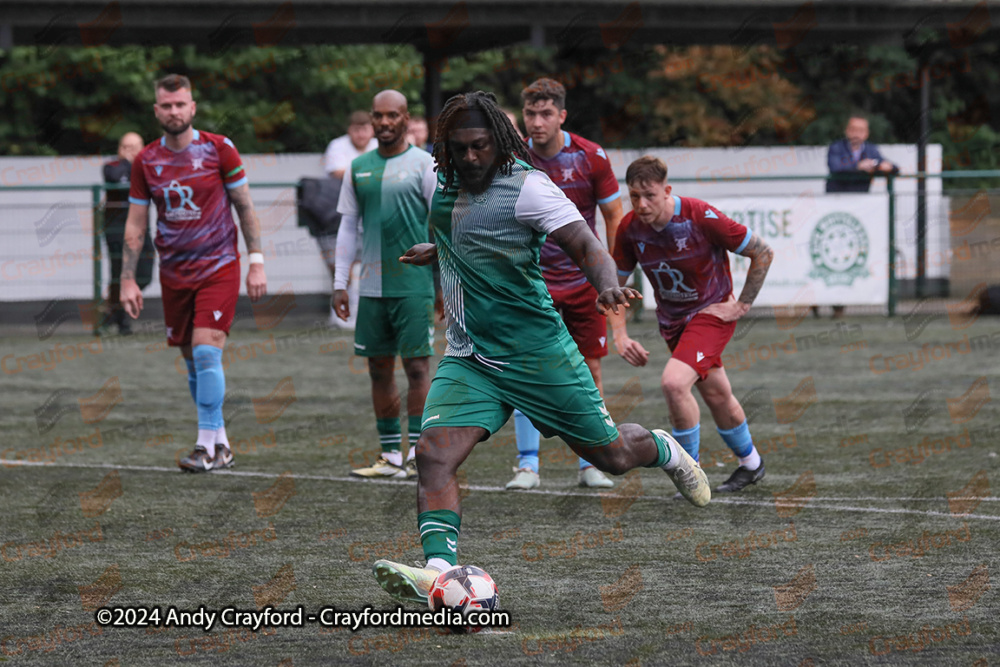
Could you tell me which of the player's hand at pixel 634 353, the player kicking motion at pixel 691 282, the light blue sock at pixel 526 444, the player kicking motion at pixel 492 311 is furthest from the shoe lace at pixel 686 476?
the light blue sock at pixel 526 444

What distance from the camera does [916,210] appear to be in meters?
19.7

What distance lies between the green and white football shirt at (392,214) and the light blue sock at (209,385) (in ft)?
3.59

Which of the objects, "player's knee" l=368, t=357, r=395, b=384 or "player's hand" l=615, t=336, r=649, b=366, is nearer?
"player's hand" l=615, t=336, r=649, b=366

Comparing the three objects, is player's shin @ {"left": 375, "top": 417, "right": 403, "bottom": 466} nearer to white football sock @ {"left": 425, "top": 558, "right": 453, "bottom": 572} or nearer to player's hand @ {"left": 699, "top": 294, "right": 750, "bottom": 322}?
player's hand @ {"left": 699, "top": 294, "right": 750, "bottom": 322}

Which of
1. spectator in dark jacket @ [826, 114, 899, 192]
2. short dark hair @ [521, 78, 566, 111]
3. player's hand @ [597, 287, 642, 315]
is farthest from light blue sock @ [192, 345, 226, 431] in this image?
spectator in dark jacket @ [826, 114, 899, 192]

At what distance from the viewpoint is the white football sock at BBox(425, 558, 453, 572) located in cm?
516

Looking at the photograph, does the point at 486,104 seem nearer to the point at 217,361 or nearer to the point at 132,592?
the point at 132,592

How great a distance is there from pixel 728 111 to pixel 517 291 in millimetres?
27632

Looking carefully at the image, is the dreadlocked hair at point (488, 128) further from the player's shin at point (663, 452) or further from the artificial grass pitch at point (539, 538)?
the artificial grass pitch at point (539, 538)

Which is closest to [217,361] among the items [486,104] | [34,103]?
[486,104]

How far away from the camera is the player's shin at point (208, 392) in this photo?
8938 mm

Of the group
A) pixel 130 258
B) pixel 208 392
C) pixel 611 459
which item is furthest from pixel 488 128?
pixel 130 258

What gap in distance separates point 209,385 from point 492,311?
386 centimetres

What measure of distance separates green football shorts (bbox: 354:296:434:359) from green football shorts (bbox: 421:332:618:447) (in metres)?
2.90
